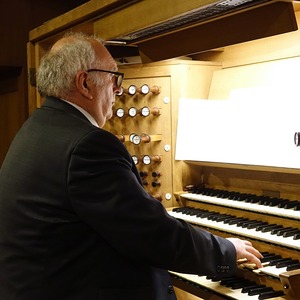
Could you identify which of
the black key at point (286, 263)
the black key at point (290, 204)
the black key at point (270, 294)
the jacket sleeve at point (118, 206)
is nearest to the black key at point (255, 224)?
the black key at point (290, 204)

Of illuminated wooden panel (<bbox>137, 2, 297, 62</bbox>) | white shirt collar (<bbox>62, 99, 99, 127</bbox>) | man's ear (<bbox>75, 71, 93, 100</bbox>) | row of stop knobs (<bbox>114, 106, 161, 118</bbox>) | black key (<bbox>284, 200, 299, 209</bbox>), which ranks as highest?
illuminated wooden panel (<bbox>137, 2, 297, 62</bbox>)

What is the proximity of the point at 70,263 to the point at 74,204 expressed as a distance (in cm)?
19

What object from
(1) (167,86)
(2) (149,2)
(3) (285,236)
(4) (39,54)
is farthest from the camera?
(4) (39,54)

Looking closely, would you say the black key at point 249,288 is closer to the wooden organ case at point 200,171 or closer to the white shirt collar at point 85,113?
the wooden organ case at point 200,171

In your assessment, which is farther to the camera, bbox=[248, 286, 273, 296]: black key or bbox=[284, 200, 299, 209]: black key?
bbox=[284, 200, 299, 209]: black key

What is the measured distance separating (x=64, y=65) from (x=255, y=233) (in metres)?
0.98

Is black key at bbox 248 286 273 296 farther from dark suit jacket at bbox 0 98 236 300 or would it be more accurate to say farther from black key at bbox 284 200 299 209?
black key at bbox 284 200 299 209

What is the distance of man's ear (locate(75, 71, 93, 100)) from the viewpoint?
68.5 inches

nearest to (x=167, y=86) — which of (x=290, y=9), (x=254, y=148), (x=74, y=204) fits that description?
(x=254, y=148)

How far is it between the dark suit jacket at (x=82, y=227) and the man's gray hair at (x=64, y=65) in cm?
6

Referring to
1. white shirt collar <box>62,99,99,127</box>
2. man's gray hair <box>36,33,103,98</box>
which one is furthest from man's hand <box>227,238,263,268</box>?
man's gray hair <box>36,33,103,98</box>

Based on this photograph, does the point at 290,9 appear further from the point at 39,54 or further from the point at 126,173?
the point at 39,54

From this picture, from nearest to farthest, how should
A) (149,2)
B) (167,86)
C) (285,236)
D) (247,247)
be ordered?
(247,247) → (285,236) → (149,2) → (167,86)

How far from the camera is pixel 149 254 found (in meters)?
1.56
